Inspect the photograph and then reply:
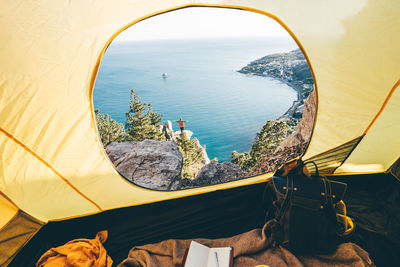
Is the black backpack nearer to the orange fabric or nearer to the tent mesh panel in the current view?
the tent mesh panel

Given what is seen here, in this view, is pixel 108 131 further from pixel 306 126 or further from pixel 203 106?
pixel 203 106

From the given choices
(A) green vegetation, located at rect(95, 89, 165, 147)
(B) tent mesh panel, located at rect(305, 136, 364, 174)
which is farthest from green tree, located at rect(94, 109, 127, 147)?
(B) tent mesh panel, located at rect(305, 136, 364, 174)

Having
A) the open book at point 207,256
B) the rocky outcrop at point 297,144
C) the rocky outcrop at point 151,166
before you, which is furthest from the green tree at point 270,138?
the open book at point 207,256

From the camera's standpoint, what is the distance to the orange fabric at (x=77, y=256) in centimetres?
144

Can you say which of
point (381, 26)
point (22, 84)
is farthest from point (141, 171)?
point (381, 26)

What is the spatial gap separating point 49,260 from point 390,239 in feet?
9.27

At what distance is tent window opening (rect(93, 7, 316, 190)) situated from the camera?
485cm

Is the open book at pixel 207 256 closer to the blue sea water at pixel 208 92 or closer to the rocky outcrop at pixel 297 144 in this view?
the rocky outcrop at pixel 297 144

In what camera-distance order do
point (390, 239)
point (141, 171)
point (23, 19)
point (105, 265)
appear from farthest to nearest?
1. point (141, 171)
2. point (390, 239)
3. point (105, 265)
4. point (23, 19)

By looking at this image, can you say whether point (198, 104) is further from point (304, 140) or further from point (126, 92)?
point (304, 140)

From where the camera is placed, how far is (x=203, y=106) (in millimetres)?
39250

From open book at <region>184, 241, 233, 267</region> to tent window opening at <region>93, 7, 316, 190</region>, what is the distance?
91.3 inches

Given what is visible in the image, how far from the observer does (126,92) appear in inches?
1774

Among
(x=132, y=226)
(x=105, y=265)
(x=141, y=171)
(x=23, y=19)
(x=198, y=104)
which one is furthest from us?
(x=198, y=104)
